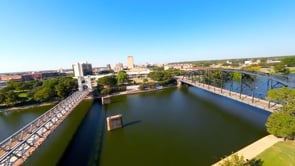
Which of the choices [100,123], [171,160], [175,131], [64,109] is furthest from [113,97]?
[171,160]

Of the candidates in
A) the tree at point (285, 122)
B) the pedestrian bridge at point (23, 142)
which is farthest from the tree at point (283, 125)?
the pedestrian bridge at point (23, 142)

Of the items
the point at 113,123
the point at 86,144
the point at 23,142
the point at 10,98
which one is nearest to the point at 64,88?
the point at 10,98

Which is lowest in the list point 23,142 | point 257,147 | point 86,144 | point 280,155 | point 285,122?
point 86,144

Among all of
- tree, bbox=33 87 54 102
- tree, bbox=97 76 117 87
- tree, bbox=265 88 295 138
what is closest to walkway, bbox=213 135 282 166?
tree, bbox=265 88 295 138

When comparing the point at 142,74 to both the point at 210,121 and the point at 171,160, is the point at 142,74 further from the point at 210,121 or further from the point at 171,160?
the point at 171,160

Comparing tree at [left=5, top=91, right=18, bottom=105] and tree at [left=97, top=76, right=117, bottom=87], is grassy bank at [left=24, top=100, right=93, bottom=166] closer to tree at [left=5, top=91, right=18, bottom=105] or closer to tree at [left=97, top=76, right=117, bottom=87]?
tree at [left=5, top=91, right=18, bottom=105]

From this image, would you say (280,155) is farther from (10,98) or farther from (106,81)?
(10,98)

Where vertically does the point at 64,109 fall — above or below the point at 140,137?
above
